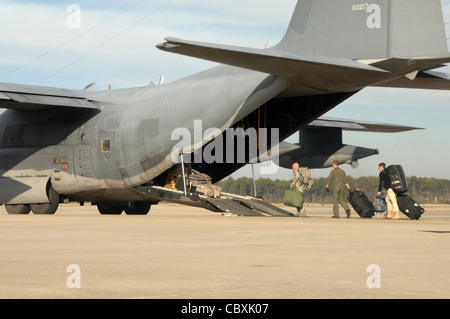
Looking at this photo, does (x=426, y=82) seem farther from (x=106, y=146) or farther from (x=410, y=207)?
(x=106, y=146)

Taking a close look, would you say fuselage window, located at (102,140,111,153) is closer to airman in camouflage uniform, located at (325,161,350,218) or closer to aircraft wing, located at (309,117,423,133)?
airman in camouflage uniform, located at (325,161,350,218)

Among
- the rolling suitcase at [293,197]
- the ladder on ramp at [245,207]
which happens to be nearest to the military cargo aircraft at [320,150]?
the ladder on ramp at [245,207]

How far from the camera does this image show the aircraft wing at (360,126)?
1177 inches

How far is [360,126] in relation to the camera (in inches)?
1277

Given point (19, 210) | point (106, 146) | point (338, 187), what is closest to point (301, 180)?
point (338, 187)

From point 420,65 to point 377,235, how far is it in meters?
6.09

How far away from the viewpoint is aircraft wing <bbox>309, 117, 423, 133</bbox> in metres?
29.9

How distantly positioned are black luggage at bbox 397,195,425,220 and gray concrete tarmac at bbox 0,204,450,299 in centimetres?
697

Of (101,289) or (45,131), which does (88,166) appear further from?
(101,289)

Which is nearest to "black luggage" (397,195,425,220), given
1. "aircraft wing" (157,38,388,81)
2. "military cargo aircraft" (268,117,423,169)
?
"aircraft wing" (157,38,388,81)

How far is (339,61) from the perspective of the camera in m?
18.2
